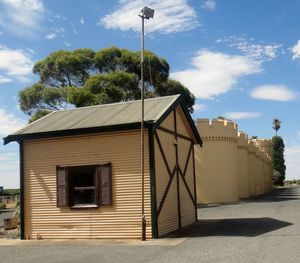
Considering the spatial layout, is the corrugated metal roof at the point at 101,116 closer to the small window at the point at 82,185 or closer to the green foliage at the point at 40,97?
the small window at the point at 82,185

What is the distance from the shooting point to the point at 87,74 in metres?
40.8

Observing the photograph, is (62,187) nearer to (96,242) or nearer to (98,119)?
(96,242)

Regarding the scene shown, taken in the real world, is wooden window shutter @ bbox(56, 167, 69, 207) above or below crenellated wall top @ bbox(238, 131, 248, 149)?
below

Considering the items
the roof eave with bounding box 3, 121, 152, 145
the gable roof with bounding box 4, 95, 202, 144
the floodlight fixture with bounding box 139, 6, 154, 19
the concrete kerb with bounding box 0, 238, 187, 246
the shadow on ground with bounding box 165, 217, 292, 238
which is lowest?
the concrete kerb with bounding box 0, 238, 187, 246

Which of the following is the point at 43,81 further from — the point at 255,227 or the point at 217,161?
the point at 255,227

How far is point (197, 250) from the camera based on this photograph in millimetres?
12797

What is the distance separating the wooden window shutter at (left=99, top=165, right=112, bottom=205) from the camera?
16297mm

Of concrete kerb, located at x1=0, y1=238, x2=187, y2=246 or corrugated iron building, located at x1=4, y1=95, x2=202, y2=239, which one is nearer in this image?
concrete kerb, located at x1=0, y1=238, x2=187, y2=246

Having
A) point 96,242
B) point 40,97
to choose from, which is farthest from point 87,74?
point 96,242

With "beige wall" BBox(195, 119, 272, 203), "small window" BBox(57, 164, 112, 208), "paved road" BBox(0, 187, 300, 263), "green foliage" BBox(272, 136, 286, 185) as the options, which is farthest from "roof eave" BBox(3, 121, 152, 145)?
"green foliage" BBox(272, 136, 286, 185)

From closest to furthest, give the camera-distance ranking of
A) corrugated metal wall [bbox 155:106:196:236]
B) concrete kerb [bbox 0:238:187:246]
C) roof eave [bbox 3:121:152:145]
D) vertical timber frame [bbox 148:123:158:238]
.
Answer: concrete kerb [bbox 0:238:187:246] → vertical timber frame [bbox 148:123:158:238] → roof eave [bbox 3:121:152:145] → corrugated metal wall [bbox 155:106:196:236]

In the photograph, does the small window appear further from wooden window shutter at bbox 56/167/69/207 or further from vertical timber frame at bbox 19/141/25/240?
vertical timber frame at bbox 19/141/25/240

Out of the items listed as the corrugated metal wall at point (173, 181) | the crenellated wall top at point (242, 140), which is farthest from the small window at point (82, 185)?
the crenellated wall top at point (242, 140)

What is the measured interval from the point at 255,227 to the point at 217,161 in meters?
17.6
